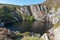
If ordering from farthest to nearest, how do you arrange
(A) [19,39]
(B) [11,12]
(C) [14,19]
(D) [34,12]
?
1. (D) [34,12]
2. (B) [11,12]
3. (C) [14,19]
4. (A) [19,39]

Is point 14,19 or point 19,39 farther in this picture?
point 14,19

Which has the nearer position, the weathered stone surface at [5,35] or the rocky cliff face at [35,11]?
the weathered stone surface at [5,35]

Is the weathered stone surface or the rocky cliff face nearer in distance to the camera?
the weathered stone surface

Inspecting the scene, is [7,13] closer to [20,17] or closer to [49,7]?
[20,17]

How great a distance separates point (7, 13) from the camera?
103125 millimetres

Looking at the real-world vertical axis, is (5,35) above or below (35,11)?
above

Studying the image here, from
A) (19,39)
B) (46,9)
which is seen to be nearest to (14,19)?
(46,9)

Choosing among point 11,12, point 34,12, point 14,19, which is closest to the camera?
point 14,19

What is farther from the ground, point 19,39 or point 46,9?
point 19,39

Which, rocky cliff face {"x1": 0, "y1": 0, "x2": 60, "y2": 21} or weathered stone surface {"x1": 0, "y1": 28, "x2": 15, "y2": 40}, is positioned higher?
weathered stone surface {"x1": 0, "y1": 28, "x2": 15, "y2": 40}

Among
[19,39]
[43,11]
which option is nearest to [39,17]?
[43,11]

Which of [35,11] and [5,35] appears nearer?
[5,35]

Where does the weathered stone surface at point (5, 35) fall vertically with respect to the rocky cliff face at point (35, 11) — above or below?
above

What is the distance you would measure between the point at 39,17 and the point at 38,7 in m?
5.46
